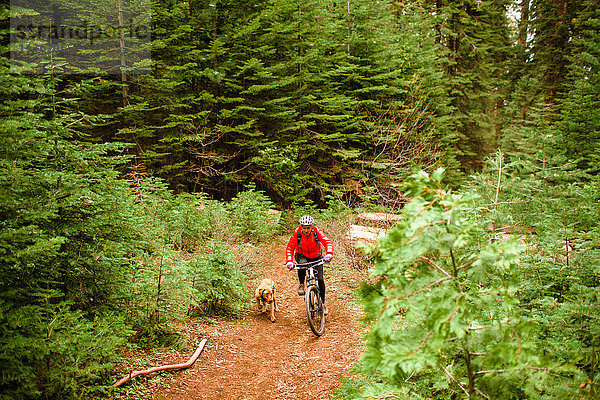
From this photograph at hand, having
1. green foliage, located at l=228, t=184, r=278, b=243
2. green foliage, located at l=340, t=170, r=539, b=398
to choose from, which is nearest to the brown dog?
green foliage, located at l=228, t=184, r=278, b=243

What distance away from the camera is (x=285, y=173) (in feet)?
45.3

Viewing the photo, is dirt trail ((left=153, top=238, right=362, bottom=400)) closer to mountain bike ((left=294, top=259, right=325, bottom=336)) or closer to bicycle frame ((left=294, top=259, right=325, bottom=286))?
mountain bike ((left=294, top=259, right=325, bottom=336))

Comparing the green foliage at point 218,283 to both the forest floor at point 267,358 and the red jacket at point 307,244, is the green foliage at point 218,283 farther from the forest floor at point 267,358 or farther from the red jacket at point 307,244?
the red jacket at point 307,244

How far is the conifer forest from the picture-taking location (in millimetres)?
1632

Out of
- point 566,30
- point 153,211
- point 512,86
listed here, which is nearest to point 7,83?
point 153,211

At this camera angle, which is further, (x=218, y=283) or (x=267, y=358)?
(x=218, y=283)

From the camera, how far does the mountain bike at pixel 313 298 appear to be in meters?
6.21

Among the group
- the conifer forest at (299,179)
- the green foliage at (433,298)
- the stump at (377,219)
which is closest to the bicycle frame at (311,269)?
the conifer forest at (299,179)

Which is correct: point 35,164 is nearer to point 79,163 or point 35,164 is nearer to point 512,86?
point 79,163

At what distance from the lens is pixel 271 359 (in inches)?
222

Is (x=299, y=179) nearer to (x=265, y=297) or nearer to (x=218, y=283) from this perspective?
(x=265, y=297)

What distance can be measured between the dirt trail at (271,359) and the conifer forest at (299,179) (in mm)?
730

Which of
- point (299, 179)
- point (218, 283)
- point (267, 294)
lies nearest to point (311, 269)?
point (267, 294)

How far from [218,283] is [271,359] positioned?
1841mm
